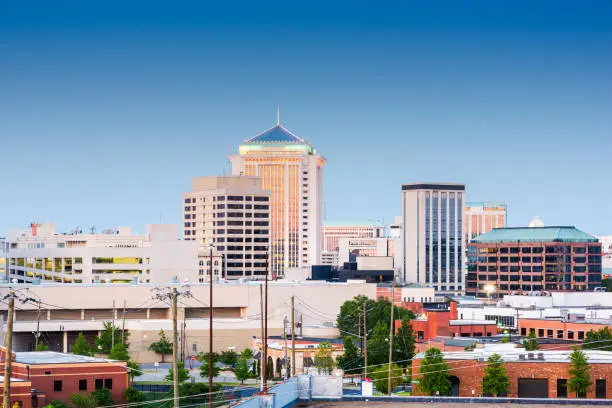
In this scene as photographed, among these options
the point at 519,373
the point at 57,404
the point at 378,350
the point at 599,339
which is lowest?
the point at 57,404

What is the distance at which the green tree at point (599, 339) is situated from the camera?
87.3m

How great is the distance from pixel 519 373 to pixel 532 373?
62cm

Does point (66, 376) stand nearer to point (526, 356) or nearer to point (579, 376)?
point (526, 356)

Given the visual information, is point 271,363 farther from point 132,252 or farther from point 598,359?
point 132,252

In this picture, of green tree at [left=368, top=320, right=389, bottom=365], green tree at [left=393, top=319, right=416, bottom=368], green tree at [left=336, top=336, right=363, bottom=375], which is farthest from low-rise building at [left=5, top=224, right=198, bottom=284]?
green tree at [left=393, top=319, right=416, bottom=368]

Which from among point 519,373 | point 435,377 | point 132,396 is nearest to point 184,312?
point 132,396

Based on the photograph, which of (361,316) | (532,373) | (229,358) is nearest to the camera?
(532,373)

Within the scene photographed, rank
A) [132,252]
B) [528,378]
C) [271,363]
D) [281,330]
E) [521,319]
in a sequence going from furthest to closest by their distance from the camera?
[132,252] < [281,330] < [521,319] < [271,363] < [528,378]

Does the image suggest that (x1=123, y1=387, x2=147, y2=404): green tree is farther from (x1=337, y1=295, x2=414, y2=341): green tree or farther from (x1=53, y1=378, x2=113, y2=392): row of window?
(x1=337, y1=295, x2=414, y2=341): green tree

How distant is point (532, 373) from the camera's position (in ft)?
189

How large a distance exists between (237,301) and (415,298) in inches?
2172

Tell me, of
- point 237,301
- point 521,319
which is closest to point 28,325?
point 237,301

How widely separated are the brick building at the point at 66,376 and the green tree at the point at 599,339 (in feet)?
113

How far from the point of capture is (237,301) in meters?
140
